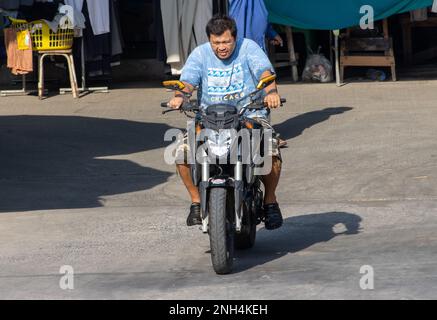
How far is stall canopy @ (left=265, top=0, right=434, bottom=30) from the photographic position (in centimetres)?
1505

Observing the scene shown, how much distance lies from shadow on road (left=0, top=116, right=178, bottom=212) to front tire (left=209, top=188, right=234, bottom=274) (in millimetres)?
3198

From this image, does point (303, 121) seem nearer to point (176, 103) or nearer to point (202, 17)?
point (202, 17)

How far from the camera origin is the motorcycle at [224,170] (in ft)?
23.5

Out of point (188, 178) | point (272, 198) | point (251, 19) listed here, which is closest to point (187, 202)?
point (272, 198)

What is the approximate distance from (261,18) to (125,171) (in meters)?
2.58

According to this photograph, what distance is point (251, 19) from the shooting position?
508 inches

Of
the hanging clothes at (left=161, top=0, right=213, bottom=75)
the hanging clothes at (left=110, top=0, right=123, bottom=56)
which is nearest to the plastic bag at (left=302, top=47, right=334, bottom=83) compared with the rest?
the hanging clothes at (left=161, top=0, right=213, bottom=75)

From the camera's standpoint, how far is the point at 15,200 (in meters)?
10.4

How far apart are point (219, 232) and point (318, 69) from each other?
30.0 feet

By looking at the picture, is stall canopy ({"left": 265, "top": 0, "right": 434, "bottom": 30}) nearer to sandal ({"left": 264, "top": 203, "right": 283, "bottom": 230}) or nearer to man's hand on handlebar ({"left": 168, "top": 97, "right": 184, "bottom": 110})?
sandal ({"left": 264, "top": 203, "right": 283, "bottom": 230})

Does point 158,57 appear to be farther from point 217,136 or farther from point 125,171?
point 217,136

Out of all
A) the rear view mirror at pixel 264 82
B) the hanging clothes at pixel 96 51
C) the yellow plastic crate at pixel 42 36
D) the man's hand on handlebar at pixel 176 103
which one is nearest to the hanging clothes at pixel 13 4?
the yellow plastic crate at pixel 42 36

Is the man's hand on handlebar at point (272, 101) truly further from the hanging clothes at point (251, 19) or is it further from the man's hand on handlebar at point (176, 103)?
the hanging clothes at point (251, 19)

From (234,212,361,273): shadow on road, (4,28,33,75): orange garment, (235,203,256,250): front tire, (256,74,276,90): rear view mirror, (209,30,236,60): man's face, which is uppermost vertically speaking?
(209,30,236,60): man's face
